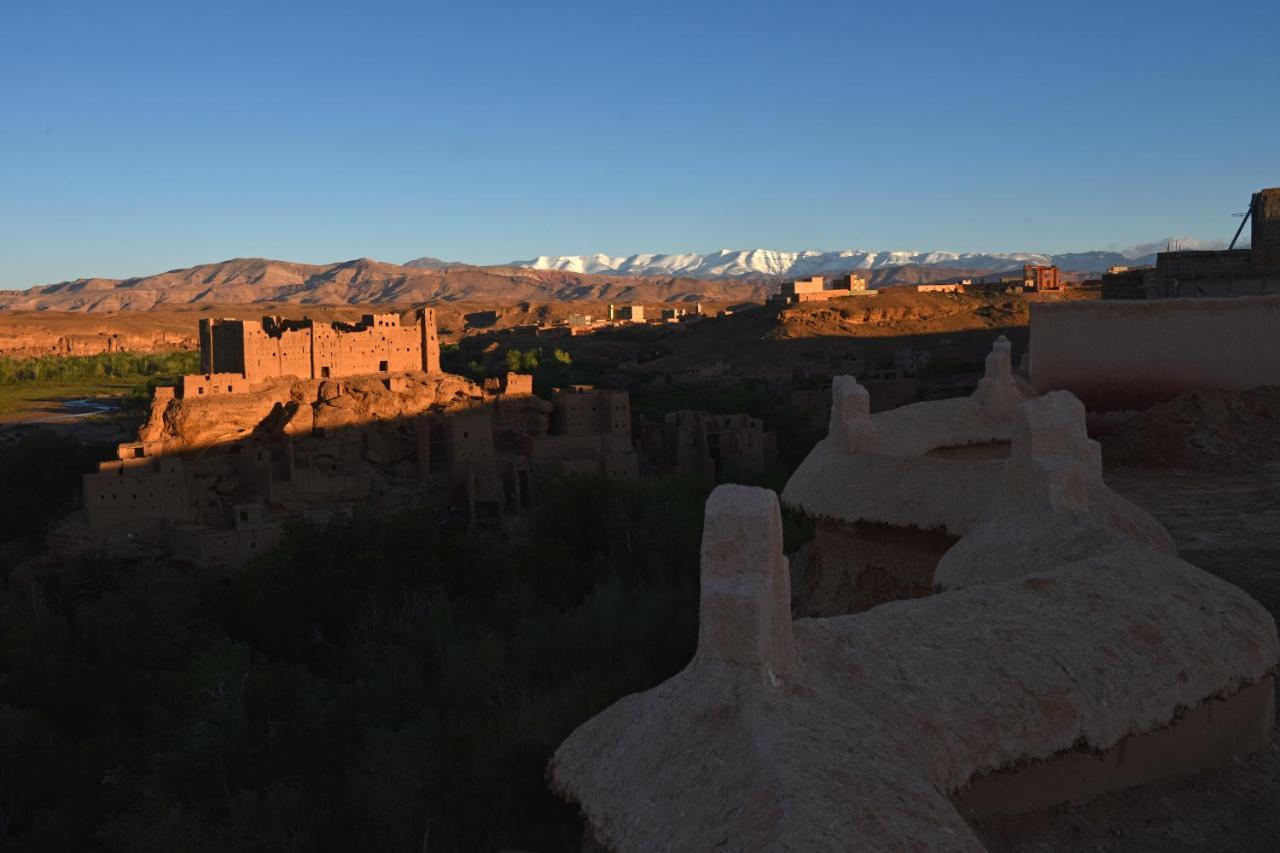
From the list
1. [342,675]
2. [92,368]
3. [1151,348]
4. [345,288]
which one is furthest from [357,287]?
[1151,348]

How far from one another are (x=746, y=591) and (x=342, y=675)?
1111 centimetres

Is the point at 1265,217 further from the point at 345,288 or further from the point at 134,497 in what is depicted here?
the point at 345,288

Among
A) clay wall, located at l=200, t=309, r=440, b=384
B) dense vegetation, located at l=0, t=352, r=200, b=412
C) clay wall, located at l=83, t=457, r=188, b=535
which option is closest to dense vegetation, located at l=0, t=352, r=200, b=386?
dense vegetation, located at l=0, t=352, r=200, b=412

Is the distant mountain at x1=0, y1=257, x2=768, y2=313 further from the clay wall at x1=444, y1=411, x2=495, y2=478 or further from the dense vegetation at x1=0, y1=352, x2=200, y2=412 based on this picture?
the clay wall at x1=444, y1=411, x2=495, y2=478

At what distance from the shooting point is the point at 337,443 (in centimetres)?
2455

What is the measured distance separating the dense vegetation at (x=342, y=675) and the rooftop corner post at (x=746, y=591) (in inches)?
109

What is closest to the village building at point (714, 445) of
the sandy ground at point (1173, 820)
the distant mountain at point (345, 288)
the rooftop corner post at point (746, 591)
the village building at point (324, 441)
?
the village building at point (324, 441)

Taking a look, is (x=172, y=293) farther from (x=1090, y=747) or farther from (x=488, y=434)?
(x=1090, y=747)

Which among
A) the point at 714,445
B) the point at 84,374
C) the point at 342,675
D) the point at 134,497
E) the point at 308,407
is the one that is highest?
the point at 308,407

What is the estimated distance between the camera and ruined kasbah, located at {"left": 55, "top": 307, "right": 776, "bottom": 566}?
20141mm

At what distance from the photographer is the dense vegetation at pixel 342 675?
7160mm

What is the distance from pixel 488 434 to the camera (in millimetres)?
24531

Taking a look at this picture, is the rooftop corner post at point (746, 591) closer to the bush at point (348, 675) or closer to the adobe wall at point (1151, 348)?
the bush at point (348, 675)

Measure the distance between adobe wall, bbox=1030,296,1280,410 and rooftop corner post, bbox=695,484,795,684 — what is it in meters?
6.69
